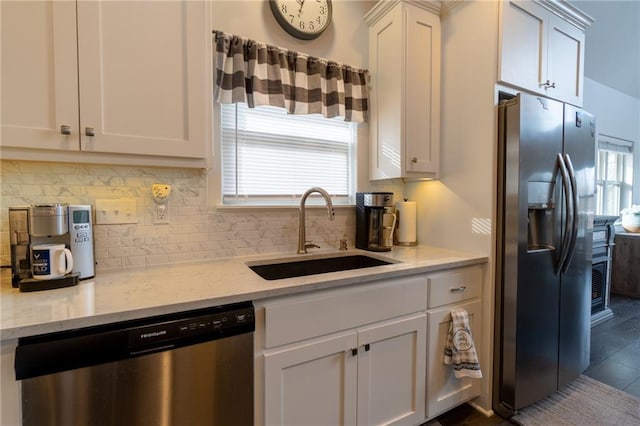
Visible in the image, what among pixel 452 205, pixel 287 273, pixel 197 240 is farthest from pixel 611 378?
pixel 197 240

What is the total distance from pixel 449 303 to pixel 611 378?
1531 millimetres

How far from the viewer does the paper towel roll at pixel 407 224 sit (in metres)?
2.10

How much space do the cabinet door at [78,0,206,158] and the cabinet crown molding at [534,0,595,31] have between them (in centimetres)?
202

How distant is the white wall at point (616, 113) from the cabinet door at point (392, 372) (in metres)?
4.20

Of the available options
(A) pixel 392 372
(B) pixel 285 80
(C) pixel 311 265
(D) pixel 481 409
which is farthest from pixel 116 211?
(D) pixel 481 409

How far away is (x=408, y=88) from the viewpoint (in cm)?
184

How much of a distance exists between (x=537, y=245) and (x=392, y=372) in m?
1.18

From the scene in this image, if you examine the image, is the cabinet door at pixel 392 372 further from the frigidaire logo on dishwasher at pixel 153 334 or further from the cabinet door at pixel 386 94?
the cabinet door at pixel 386 94

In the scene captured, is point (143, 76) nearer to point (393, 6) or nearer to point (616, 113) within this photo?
point (393, 6)

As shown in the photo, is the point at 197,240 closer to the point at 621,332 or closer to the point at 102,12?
the point at 102,12

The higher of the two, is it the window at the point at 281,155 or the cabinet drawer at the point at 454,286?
the window at the point at 281,155

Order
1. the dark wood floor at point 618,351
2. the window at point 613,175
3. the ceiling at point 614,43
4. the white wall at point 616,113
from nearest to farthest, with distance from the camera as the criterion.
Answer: the dark wood floor at point 618,351 < the ceiling at point 614,43 < the white wall at point 616,113 < the window at point 613,175

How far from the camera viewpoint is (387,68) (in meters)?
1.94

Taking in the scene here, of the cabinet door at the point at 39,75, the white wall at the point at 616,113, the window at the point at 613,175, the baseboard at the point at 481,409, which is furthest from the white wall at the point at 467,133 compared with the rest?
the window at the point at 613,175
